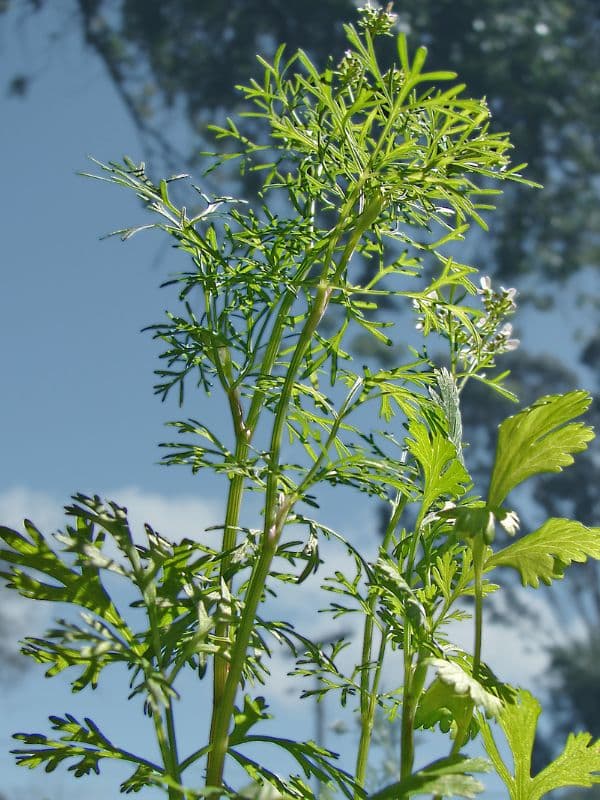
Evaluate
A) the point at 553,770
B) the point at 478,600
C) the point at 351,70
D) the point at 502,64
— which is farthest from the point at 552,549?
the point at 502,64

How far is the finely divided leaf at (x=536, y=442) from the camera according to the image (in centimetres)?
60

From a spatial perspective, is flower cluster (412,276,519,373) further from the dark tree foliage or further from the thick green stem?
the dark tree foliage

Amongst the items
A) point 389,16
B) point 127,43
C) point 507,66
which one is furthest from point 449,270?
point 507,66

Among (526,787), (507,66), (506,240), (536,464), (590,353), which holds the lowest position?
(526,787)

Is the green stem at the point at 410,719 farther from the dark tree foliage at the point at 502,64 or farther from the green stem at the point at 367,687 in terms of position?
the dark tree foliage at the point at 502,64

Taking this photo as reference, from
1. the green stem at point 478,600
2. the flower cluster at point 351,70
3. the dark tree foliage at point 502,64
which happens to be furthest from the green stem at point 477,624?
the dark tree foliage at point 502,64

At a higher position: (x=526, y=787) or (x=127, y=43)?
(x=127, y=43)

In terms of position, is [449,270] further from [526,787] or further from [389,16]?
[526,787]

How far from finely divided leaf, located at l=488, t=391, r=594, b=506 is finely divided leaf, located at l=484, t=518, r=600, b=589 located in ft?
0.14

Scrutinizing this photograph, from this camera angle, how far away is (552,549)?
63cm

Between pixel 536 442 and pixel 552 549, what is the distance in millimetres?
71

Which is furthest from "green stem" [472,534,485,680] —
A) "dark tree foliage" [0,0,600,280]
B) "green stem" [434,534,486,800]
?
"dark tree foliage" [0,0,600,280]

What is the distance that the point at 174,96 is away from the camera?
6.77 meters

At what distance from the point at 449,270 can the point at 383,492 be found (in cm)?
19
